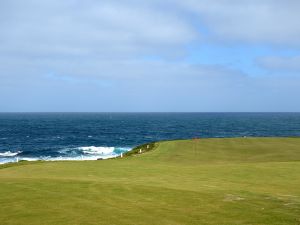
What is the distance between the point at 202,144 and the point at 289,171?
27918mm

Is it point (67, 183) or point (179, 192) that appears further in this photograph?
point (67, 183)

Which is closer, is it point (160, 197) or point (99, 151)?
point (160, 197)

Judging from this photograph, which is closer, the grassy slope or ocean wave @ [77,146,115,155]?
the grassy slope

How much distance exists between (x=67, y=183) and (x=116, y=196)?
4202 millimetres

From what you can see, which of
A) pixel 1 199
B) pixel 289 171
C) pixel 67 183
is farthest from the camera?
pixel 289 171

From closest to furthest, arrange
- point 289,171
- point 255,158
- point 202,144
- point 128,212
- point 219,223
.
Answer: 1. point 219,223
2. point 128,212
3. point 289,171
4. point 255,158
5. point 202,144

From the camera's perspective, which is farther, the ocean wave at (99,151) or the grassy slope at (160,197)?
the ocean wave at (99,151)

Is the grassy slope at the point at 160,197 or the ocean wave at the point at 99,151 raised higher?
the grassy slope at the point at 160,197

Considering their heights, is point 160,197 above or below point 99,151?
above

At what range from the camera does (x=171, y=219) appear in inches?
513

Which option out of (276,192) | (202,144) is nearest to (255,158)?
(202,144)

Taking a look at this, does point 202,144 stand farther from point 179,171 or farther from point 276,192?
point 276,192

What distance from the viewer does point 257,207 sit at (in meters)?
14.5

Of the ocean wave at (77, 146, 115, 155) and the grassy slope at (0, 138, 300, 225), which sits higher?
the grassy slope at (0, 138, 300, 225)
